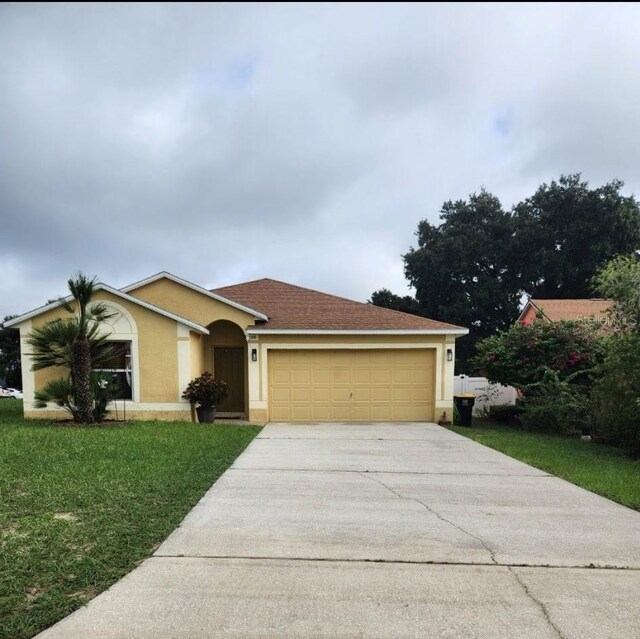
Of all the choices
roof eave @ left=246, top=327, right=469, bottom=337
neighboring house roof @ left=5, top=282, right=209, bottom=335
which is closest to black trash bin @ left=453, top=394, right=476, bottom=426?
roof eave @ left=246, top=327, right=469, bottom=337

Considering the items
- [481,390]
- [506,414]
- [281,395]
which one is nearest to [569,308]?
[481,390]

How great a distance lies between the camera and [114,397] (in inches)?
464

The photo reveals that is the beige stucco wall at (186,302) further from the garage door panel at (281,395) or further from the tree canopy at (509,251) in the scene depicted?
the tree canopy at (509,251)

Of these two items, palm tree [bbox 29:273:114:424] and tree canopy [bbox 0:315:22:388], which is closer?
palm tree [bbox 29:273:114:424]

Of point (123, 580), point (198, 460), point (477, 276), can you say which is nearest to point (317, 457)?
point (198, 460)

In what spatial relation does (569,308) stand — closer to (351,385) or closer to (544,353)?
(544,353)

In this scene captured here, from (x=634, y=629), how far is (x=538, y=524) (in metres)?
1.91

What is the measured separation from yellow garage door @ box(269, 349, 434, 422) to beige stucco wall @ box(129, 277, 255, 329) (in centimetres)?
200

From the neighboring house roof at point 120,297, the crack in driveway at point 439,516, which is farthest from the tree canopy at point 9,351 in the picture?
the crack in driveway at point 439,516

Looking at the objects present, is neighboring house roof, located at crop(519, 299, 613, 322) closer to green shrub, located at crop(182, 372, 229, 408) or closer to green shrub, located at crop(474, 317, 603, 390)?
green shrub, located at crop(474, 317, 603, 390)

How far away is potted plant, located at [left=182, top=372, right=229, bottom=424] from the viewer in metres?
12.2

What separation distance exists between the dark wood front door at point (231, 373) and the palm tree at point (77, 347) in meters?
3.67

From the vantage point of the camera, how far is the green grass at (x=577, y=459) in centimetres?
651

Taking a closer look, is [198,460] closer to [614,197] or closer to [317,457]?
[317,457]
